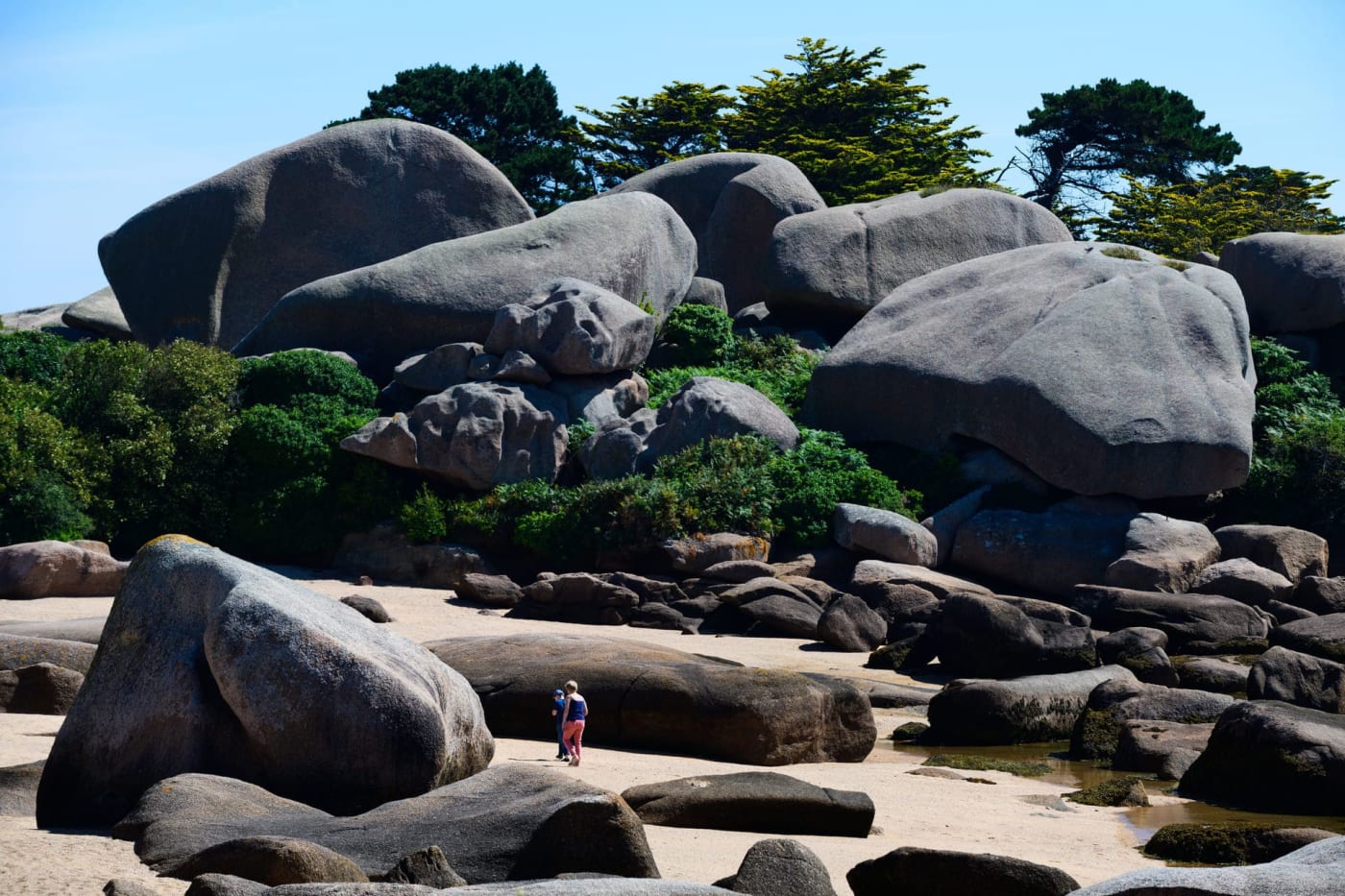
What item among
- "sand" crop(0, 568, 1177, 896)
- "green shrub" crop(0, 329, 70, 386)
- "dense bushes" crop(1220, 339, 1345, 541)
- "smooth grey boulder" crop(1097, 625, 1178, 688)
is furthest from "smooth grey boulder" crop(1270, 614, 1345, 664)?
"green shrub" crop(0, 329, 70, 386)

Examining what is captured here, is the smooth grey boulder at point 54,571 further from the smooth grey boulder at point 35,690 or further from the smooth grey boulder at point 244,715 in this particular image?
the smooth grey boulder at point 244,715

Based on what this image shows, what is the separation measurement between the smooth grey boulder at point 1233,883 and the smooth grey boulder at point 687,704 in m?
6.24

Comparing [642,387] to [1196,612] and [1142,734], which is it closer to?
[1196,612]

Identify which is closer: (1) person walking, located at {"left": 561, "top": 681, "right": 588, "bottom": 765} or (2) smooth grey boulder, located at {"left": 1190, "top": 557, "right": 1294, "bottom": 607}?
(1) person walking, located at {"left": 561, "top": 681, "right": 588, "bottom": 765}

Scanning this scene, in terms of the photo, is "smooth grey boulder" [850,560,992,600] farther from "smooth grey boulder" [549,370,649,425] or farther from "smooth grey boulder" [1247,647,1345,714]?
"smooth grey boulder" [549,370,649,425]

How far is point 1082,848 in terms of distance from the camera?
8.68 meters

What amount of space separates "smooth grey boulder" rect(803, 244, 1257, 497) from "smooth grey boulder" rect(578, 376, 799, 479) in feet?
7.70

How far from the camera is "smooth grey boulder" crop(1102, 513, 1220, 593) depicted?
19953mm

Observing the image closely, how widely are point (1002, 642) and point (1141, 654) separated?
1639 millimetres

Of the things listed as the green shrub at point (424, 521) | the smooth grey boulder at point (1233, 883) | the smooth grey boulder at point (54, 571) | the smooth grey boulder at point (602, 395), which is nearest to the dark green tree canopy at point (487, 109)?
the smooth grey boulder at point (602, 395)

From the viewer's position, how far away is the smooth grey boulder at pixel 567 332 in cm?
2312

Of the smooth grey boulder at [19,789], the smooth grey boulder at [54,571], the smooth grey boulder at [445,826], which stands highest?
the smooth grey boulder at [445,826]

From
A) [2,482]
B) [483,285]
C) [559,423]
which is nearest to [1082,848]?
[559,423]

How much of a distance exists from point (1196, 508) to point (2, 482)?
18.2 m
